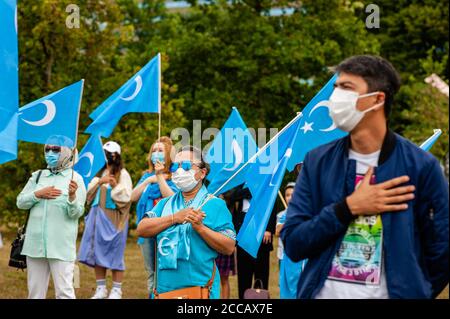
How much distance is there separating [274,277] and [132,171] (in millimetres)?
5449

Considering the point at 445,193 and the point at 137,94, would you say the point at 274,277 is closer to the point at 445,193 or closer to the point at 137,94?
the point at 137,94

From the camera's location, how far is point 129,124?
70.2 ft

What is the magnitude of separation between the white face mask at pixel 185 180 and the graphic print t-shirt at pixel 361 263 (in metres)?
3.11

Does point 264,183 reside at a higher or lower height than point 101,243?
higher

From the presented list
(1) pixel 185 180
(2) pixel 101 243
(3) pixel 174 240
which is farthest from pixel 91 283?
(3) pixel 174 240

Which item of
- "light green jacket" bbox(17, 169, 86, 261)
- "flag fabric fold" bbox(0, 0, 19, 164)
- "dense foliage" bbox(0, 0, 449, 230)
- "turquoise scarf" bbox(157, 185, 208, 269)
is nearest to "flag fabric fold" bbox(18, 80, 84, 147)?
"light green jacket" bbox(17, 169, 86, 261)

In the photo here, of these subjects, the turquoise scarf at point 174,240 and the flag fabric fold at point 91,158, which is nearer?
the turquoise scarf at point 174,240

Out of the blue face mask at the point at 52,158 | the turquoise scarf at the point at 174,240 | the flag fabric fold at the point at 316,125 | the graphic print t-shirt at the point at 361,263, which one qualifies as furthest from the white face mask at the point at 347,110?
the blue face mask at the point at 52,158

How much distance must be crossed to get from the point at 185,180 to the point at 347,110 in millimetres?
3139

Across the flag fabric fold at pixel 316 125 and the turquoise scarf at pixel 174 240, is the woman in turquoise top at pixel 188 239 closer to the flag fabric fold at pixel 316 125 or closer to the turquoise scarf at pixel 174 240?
the turquoise scarf at pixel 174 240

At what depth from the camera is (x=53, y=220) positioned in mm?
9477

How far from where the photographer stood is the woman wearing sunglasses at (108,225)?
40.4ft

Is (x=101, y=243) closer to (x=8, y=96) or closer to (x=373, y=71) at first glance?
(x=8, y=96)
